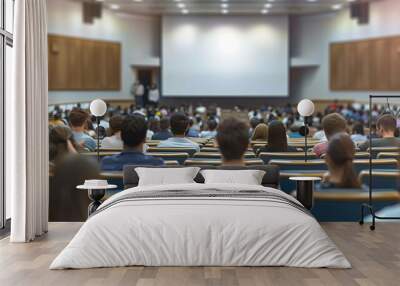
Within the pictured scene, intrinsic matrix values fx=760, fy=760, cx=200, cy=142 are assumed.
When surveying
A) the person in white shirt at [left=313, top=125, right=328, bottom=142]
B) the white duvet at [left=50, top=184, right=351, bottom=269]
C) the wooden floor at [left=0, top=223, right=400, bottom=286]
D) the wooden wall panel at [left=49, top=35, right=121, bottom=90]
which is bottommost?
the wooden floor at [left=0, top=223, right=400, bottom=286]

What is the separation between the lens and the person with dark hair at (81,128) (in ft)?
28.2

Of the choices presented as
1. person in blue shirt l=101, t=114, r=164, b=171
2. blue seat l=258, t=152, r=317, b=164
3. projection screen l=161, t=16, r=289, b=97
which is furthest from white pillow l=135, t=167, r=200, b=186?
projection screen l=161, t=16, r=289, b=97

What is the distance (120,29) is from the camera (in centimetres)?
1388

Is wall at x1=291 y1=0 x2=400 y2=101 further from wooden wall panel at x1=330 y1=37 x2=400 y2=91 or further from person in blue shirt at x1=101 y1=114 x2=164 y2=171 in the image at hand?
person in blue shirt at x1=101 y1=114 x2=164 y2=171

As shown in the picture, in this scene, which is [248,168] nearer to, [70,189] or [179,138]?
[179,138]

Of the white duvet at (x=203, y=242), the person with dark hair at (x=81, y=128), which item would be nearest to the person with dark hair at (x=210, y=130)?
the person with dark hair at (x=81, y=128)

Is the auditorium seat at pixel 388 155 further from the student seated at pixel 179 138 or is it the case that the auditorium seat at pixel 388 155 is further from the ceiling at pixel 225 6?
the ceiling at pixel 225 6

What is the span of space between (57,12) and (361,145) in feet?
25.5

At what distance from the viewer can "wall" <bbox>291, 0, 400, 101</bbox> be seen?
15.5 meters

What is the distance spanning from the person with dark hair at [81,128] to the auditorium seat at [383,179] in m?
3.05

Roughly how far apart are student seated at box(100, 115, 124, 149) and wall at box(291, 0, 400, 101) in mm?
6781

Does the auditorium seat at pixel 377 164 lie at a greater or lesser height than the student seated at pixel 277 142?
lesser

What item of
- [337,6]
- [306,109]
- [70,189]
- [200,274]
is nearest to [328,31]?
[337,6]

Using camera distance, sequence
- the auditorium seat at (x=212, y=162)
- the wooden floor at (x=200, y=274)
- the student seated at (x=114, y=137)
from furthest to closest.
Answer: the student seated at (x=114, y=137), the auditorium seat at (x=212, y=162), the wooden floor at (x=200, y=274)
